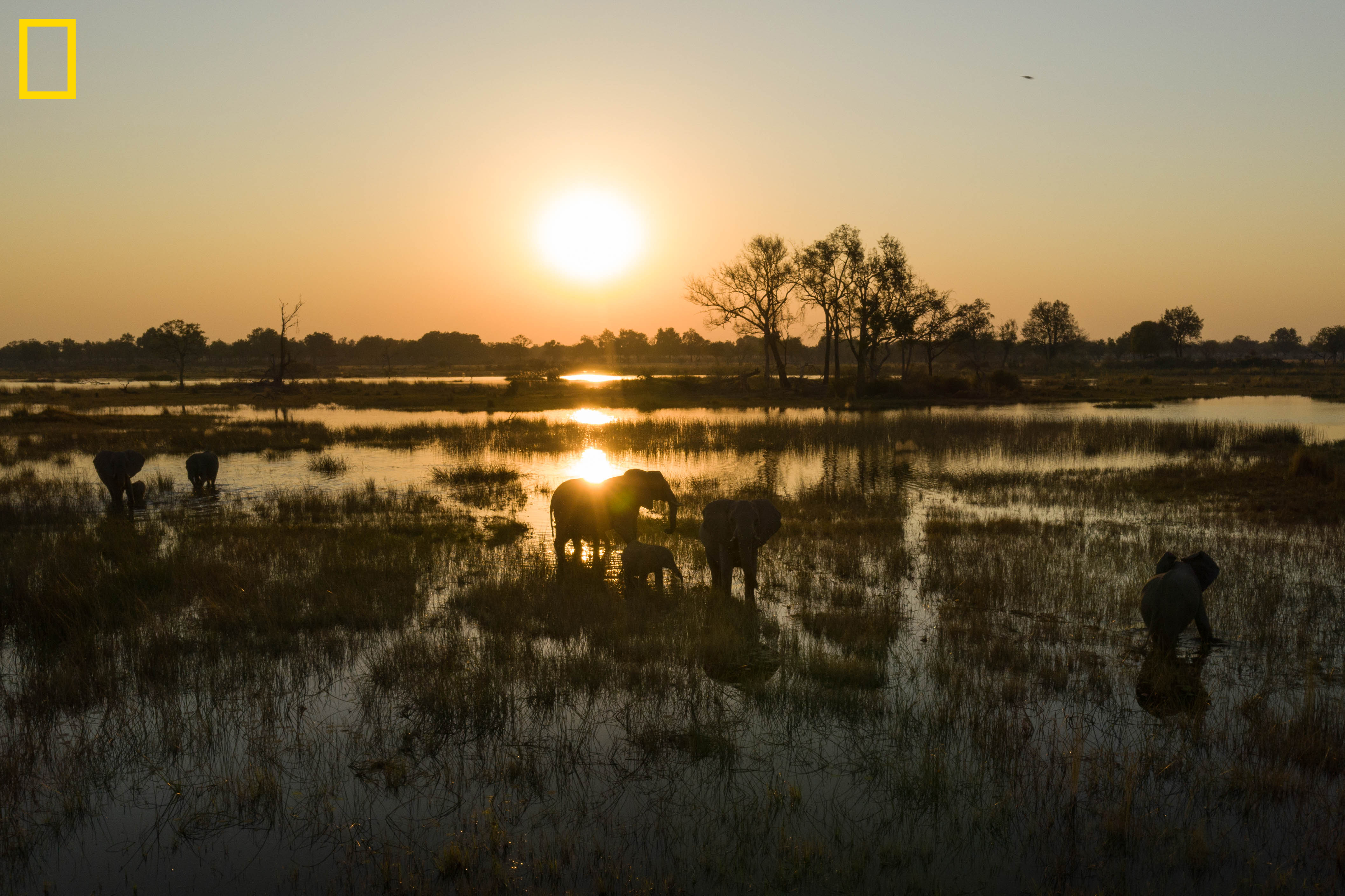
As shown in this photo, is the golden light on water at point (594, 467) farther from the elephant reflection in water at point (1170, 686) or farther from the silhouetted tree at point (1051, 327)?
the silhouetted tree at point (1051, 327)

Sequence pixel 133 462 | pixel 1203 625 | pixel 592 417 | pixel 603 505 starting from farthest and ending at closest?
pixel 592 417 → pixel 133 462 → pixel 603 505 → pixel 1203 625

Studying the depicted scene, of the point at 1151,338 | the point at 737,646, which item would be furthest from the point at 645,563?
the point at 1151,338

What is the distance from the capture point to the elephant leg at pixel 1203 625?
8.41 m

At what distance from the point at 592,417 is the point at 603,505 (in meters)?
34.4

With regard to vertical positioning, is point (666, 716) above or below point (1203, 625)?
below

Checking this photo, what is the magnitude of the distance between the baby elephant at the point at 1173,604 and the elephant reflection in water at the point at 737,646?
3.88 meters

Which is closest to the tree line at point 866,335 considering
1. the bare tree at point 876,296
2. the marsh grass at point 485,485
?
the bare tree at point 876,296

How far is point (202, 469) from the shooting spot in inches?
764

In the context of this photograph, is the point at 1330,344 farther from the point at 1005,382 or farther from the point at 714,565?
the point at 714,565

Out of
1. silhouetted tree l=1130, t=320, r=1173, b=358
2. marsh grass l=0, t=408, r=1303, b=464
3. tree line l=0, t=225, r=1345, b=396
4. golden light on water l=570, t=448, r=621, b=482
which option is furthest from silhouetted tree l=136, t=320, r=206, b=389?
silhouetted tree l=1130, t=320, r=1173, b=358

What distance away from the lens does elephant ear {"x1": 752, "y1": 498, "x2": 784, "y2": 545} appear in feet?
33.9

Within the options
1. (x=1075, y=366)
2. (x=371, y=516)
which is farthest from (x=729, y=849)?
(x=1075, y=366)

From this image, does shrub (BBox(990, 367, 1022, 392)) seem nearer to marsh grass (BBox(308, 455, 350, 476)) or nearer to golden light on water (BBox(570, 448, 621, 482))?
golden light on water (BBox(570, 448, 621, 482))

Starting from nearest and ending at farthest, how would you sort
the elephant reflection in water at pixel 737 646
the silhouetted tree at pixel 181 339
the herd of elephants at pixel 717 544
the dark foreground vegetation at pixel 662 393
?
the elephant reflection in water at pixel 737 646 → the herd of elephants at pixel 717 544 → the dark foreground vegetation at pixel 662 393 → the silhouetted tree at pixel 181 339
